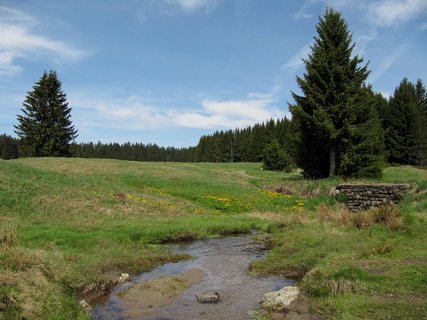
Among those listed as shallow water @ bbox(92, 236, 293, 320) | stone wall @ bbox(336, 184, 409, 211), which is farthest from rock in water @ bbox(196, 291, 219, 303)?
stone wall @ bbox(336, 184, 409, 211)

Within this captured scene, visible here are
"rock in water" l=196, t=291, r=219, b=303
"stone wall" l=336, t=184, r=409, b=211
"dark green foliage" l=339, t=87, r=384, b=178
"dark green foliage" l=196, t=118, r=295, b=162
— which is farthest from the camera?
"dark green foliage" l=196, t=118, r=295, b=162

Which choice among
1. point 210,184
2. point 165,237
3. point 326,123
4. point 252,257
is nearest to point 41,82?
point 210,184

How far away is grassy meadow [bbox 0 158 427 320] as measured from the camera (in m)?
7.87

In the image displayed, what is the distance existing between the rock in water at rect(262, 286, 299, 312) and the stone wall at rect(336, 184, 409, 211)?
14.7 metres

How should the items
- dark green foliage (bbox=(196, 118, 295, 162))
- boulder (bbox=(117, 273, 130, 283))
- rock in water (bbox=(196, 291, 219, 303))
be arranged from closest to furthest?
1. rock in water (bbox=(196, 291, 219, 303))
2. boulder (bbox=(117, 273, 130, 283))
3. dark green foliage (bbox=(196, 118, 295, 162))

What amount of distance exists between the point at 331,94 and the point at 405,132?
30810 mm

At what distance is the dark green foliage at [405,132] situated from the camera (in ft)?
192

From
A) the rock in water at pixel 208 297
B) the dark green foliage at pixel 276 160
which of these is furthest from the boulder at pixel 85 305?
the dark green foliage at pixel 276 160

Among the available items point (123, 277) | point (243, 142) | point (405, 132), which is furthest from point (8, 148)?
point (123, 277)

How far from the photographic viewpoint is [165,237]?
16938 mm

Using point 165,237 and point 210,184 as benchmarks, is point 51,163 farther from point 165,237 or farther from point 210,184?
point 165,237

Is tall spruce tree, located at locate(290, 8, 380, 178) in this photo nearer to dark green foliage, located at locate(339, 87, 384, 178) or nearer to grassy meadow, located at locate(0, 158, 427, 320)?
dark green foliage, located at locate(339, 87, 384, 178)

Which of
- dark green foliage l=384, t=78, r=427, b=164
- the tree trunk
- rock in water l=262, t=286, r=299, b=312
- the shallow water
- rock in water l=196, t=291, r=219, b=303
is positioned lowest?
the shallow water

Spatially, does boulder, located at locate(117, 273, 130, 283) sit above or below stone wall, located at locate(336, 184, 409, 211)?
below
